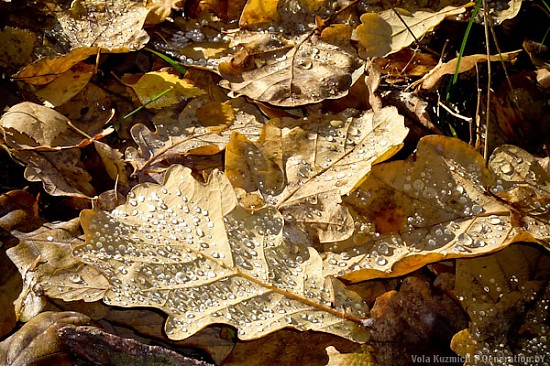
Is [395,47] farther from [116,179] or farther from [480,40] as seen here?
[116,179]

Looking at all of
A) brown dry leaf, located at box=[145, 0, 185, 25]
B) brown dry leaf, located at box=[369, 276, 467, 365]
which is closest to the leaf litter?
brown dry leaf, located at box=[369, 276, 467, 365]

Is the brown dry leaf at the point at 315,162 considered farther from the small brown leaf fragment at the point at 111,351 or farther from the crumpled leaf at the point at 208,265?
the small brown leaf fragment at the point at 111,351

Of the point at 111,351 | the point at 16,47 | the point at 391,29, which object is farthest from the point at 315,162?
the point at 16,47

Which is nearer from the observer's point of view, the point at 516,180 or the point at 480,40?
the point at 516,180

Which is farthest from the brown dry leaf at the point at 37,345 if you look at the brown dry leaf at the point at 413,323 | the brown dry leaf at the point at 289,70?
the brown dry leaf at the point at 289,70

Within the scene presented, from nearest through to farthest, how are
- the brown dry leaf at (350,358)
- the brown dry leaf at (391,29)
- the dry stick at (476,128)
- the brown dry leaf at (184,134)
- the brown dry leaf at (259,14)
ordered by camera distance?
the brown dry leaf at (350,358) → the dry stick at (476,128) → the brown dry leaf at (184,134) → the brown dry leaf at (391,29) → the brown dry leaf at (259,14)

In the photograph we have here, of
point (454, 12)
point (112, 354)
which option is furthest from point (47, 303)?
point (454, 12)

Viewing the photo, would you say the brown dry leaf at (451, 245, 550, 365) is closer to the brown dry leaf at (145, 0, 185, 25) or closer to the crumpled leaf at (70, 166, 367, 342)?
the crumpled leaf at (70, 166, 367, 342)
